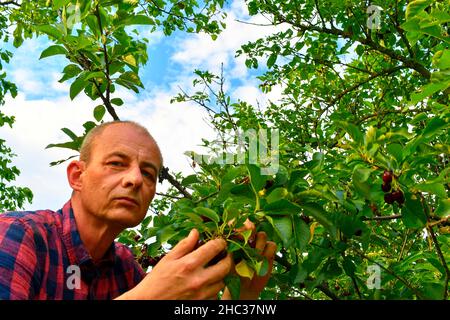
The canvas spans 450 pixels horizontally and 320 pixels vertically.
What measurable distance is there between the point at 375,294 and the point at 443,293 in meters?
0.29

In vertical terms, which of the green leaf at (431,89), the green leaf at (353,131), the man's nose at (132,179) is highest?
the green leaf at (431,89)

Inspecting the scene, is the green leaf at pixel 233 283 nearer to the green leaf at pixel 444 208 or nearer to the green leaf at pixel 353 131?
the green leaf at pixel 353 131

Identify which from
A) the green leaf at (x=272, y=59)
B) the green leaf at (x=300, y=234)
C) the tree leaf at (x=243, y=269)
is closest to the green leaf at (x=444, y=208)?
the green leaf at (x=300, y=234)

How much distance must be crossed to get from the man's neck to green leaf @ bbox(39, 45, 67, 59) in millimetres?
669

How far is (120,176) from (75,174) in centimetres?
30

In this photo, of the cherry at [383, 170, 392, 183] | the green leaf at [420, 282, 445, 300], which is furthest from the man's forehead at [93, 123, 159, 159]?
the green leaf at [420, 282, 445, 300]

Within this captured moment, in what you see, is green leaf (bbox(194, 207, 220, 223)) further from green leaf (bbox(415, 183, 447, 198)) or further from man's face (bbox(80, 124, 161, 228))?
green leaf (bbox(415, 183, 447, 198))

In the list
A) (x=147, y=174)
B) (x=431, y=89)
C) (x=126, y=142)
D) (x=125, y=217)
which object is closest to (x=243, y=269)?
(x=125, y=217)

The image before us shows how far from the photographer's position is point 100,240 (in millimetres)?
1890

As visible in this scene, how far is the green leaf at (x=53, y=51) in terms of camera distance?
6.72 feet

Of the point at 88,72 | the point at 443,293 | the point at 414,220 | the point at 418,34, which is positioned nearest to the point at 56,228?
the point at 88,72

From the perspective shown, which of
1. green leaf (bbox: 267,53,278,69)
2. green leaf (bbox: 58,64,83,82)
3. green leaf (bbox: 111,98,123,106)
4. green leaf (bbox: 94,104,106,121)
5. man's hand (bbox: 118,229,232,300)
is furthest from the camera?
green leaf (bbox: 267,53,278,69)

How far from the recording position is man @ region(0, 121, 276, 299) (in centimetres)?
138

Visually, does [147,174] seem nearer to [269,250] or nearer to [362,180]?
[269,250]
